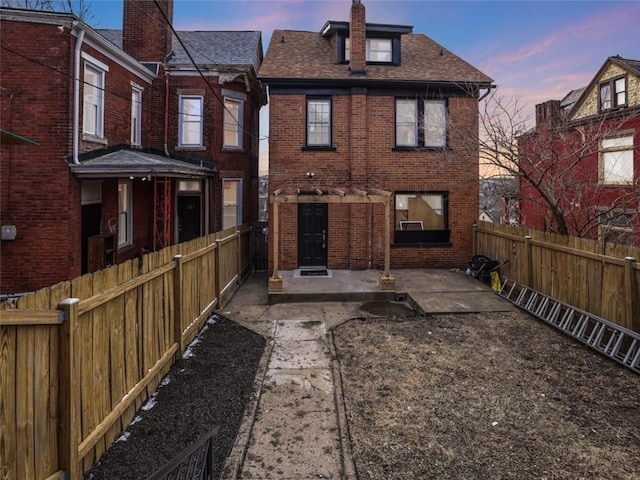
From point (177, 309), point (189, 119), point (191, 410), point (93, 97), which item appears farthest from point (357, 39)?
point (191, 410)

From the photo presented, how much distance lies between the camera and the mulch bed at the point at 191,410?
366 cm

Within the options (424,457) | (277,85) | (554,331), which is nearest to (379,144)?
(277,85)

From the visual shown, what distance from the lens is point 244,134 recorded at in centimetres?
1602

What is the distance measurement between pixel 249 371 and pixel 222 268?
4.10m

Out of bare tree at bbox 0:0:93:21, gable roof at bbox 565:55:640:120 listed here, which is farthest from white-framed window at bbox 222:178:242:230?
gable roof at bbox 565:55:640:120

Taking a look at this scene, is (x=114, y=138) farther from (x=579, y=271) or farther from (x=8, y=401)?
(x=579, y=271)

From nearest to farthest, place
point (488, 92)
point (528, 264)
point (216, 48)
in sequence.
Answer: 1. point (528, 264)
2. point (488, 92)
3. point (216, 48)

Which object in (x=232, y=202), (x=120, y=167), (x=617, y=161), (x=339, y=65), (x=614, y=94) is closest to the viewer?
(x=120, y=167)

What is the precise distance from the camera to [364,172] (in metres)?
12.9

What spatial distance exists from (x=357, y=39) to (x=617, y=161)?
1231cm

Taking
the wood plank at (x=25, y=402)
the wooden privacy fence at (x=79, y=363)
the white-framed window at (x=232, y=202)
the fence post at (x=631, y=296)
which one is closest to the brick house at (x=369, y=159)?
the white-framed window at (x=232, y=202)

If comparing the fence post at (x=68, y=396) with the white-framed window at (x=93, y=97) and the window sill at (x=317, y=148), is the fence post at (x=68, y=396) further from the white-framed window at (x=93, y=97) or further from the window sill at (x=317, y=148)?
the window sill at (x=317, y=148)

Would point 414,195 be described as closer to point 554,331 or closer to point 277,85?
point 277,85

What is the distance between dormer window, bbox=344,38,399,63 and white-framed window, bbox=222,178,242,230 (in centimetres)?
654
